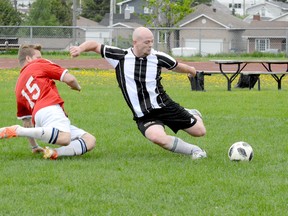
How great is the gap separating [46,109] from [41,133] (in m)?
0.33

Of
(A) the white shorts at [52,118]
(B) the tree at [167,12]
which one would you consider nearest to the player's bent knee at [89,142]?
(A) the white shorts at [52,118]

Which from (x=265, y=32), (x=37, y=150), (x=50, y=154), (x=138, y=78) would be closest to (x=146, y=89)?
(x=138, y=78)

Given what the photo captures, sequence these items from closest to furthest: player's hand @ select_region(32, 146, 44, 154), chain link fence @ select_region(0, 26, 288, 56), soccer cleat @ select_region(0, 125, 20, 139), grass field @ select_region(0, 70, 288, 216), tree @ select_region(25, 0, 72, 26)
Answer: grass field @ select_region(0, 70, 288, 216) → soccer cleat @ select_region(0, 125, 20, 139) → player's hand @ select_region(32, 146, 44, 154) → chain link fence @ select_region(0, 26, 288, 56) → tree @ select_region(25, 0, 72, 26)

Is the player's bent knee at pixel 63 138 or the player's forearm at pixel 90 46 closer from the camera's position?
the player's bent knee at pixel 63 138

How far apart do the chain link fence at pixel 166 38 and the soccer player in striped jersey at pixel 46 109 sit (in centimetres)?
2954

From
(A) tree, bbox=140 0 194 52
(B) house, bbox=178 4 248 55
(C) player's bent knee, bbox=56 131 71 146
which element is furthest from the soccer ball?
(A) tree, bbox=140 0 194 52

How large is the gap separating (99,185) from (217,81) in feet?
54.7

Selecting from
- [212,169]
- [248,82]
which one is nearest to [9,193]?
[212,169]

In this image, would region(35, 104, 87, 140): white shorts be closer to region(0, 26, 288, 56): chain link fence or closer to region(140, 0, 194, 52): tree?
region(0, 26, 288, 56): chain link fence

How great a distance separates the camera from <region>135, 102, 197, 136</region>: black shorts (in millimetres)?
9133

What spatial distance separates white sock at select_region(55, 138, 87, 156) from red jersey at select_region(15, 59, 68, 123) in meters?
0.47

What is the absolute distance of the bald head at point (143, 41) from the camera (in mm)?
8891

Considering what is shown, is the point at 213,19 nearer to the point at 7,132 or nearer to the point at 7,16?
the point at 7,16

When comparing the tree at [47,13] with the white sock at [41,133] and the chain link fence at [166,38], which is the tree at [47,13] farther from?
the white sock at [41,133]
